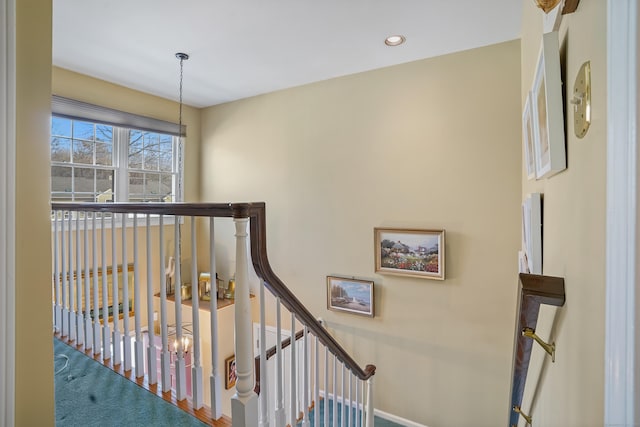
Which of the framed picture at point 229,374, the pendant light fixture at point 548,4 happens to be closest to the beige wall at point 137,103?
the framed picture at point 229,374

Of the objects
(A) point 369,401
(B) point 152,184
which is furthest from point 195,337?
(B) point 152,184

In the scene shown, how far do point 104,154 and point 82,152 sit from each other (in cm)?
23

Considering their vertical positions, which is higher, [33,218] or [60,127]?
[60,127]

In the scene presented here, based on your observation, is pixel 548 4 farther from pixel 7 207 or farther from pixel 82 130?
pixel 82 130

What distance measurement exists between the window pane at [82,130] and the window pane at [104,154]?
13 centimetres

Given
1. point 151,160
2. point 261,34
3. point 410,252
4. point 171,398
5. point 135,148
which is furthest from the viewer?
point 151,160

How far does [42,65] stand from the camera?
29.1 inches

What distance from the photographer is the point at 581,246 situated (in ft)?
2.58

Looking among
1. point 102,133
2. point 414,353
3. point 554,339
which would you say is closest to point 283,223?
point 414,353

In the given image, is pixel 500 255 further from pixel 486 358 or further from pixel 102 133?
Answer: pixel 102 133

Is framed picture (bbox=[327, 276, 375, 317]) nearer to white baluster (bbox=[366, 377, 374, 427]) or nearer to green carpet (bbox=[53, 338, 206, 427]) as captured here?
white baluster (bbox=[366, 377, 374, 427])

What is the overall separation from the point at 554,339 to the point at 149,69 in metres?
4.03

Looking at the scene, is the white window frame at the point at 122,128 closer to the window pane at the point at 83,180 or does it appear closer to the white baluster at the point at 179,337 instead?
the window pane at the point at 83,180

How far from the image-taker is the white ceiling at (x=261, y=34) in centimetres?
243
